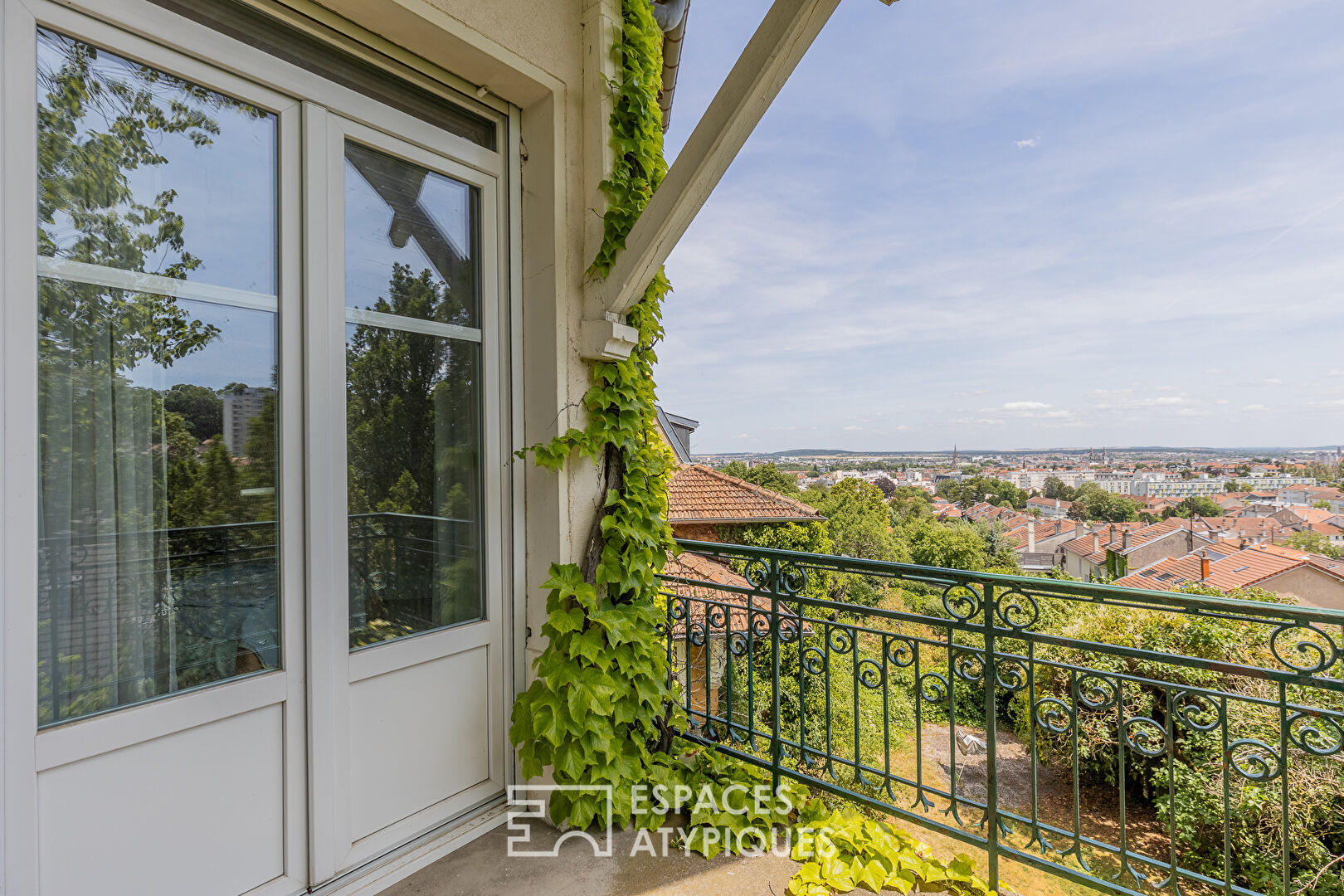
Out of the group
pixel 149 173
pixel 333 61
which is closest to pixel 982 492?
pixel 333 61

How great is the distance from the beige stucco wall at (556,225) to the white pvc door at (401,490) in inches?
4.7

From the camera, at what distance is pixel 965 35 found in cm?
1673

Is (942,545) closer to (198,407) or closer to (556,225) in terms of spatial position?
(556,225)

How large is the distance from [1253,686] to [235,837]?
6.17 meters

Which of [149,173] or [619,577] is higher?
[149,173]

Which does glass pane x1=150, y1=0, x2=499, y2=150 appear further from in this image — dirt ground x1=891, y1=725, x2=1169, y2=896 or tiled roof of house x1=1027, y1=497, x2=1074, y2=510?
tiled roof of house x1=1027, y1=497, x2=1074, y2=510

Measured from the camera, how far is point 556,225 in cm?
192

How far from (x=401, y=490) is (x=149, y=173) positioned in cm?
93

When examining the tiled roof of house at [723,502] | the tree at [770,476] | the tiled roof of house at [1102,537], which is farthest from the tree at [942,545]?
the tiled roof of house at [723,502]

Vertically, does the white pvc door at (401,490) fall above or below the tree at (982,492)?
above

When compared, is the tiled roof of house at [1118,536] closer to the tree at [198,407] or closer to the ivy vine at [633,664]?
the ivy vine at [633,664]

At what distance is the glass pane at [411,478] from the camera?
1.62 m

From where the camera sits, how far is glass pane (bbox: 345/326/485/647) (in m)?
1.62

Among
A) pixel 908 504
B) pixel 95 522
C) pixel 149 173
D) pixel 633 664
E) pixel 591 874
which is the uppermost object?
pixel 149 173
